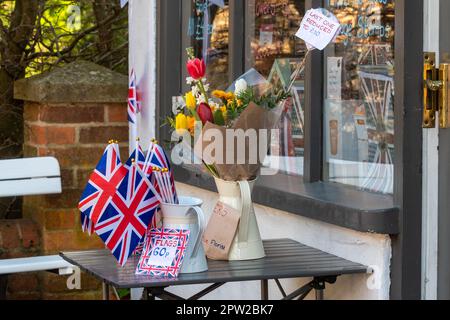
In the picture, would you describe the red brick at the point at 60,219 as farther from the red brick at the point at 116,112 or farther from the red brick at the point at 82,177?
the red brick at the point at 116,112

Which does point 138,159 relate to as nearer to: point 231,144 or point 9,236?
point 231,144

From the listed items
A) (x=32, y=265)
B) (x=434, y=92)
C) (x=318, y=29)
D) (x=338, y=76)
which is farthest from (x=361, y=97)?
(x=32, y=265)

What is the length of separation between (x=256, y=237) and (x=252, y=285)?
32.8 inches

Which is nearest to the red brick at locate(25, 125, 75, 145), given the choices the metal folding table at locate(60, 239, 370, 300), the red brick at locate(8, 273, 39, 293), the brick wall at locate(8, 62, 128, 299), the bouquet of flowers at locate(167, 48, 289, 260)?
the brick wall at locate(8, 62, 128, 299)

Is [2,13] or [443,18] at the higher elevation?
[2,13]

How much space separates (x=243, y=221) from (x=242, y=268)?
186mm

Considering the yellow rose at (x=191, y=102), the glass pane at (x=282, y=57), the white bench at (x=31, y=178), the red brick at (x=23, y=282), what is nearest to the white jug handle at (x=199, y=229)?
the yellow rose at (x=191, y=102)

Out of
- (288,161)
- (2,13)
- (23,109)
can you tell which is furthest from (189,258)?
(2,13)

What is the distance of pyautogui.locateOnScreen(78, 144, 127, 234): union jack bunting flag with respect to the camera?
9.92 feet

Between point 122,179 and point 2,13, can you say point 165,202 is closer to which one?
point 122,179

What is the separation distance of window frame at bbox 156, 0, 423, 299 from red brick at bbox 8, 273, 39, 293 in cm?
202

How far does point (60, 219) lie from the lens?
5.37 meters

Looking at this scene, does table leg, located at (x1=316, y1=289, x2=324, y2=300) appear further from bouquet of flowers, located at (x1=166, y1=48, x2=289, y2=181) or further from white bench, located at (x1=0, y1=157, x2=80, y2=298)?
white bench, located at (x1=0, y1=157, x2=80, y2=298)
